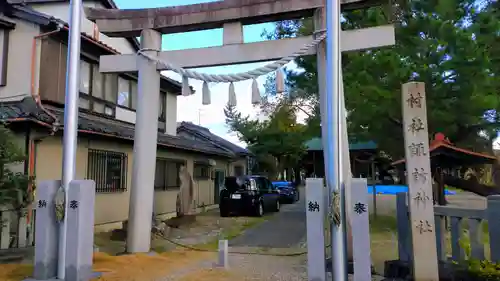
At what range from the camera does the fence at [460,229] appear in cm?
555

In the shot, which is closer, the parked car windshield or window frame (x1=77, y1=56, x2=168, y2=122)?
window frame (x1=77, y1=56, x2=168, y2=122)

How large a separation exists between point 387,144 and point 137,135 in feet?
27.1

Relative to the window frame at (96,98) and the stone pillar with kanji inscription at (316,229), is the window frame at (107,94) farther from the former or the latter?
the stone pillar with kanji inscription at (316,229)

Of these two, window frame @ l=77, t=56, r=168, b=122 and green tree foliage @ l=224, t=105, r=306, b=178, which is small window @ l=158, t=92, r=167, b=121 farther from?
green tree foliage @ l=224, t=105, r=306, b=178

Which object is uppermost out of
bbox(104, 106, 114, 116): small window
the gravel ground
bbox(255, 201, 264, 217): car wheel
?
bbox(104, 106, 114, 116): small window

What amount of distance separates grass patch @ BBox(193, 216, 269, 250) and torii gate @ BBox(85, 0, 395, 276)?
2.28 meters

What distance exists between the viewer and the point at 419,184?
595 centimetres

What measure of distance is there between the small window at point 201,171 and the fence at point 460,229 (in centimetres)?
1301

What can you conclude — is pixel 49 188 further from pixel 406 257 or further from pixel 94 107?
pixel 94 107

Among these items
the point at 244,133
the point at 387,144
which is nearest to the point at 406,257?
the point at 387,144

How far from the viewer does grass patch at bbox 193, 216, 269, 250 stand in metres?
10.6

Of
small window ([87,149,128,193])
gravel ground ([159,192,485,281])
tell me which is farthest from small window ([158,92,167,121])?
gravel ground ([159,192,485,281])

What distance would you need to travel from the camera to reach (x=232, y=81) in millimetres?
7473

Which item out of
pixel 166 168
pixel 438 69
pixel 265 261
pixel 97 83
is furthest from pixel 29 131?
pixel 438 69
